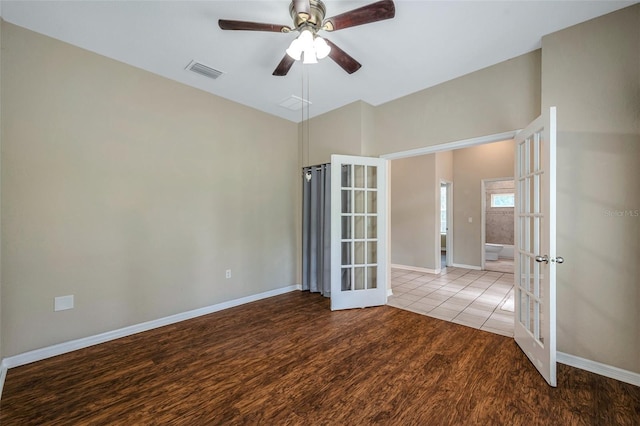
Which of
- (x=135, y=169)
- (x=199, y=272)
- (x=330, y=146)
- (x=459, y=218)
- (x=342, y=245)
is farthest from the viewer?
(x=459, y=218)

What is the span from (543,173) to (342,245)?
7.49 ft

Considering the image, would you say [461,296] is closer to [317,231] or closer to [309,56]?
[317,231]

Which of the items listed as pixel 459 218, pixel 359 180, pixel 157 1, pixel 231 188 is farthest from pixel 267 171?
pixel 459 218

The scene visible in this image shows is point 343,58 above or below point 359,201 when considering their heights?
above

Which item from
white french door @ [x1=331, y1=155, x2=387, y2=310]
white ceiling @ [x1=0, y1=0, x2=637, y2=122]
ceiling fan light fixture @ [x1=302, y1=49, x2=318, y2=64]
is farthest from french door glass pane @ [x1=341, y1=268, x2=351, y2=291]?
ceiling fan light fixture @ [x1=302, y1=49, x2=318, y2=64]

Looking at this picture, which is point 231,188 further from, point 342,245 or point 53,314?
point 53,314

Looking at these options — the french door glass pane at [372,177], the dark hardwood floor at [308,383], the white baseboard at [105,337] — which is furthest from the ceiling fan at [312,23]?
the white baseboard at [105,337]

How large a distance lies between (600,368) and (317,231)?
328 cm

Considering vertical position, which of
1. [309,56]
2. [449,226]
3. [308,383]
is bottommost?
[308,383]

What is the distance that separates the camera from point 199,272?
3402 mm

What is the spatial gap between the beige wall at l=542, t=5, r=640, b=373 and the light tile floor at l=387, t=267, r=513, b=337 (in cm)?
80

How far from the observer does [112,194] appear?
108 inches

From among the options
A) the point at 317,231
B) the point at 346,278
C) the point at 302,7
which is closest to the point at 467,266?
the point at 346,278

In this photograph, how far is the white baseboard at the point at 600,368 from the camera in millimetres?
2031
